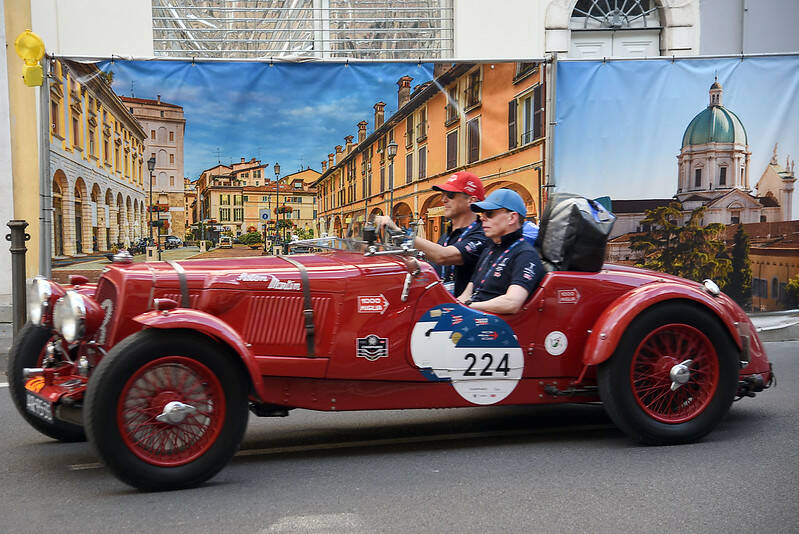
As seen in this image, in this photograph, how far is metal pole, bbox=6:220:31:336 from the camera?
6490 millimetres

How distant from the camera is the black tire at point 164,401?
330 cm

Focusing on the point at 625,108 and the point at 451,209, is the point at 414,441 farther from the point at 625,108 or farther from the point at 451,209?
the point at 625,108

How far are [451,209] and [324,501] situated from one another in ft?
8.50

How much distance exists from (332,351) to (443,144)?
226 inches

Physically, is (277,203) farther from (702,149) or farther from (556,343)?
(556,343)

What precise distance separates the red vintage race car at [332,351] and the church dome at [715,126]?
16.5 feet

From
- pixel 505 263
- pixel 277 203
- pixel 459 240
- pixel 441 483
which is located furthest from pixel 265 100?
pixel 441 483

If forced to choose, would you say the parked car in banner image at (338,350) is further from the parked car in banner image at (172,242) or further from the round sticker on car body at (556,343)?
the parked car in banner image at (172,242)

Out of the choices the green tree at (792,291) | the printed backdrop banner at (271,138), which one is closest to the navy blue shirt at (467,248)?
the printed backdrop banner at (271,138)

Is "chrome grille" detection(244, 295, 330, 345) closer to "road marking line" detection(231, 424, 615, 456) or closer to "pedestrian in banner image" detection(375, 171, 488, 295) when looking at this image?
"road marking line" detection(231, 424, 615, 456)

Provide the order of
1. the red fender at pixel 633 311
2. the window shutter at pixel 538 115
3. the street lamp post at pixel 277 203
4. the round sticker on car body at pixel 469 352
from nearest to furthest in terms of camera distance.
→ the round sticker on car body at pixel 469 352 → the red fender at pixel 633 311 → the window shutter at pixel 538 115 → the street lamp post at pixel 277 203

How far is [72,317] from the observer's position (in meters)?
3.52

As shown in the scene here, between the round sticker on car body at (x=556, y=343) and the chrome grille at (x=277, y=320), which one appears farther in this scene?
the round sticker on car body at (x=556, y=343)

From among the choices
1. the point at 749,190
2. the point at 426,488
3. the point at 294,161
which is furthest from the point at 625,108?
the point at 426,488
